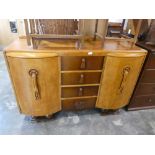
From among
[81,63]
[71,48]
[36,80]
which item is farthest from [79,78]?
[36,80]

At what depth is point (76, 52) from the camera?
1198mm

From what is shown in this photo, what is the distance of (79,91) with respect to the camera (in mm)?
1455

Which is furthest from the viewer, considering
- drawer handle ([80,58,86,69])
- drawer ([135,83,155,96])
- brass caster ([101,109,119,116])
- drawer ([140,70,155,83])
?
brass caster ([101,109,119,116])

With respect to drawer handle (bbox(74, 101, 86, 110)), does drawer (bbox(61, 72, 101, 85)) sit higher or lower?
higher

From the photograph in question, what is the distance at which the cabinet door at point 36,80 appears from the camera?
1133 mm

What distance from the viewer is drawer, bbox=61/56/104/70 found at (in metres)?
1.23

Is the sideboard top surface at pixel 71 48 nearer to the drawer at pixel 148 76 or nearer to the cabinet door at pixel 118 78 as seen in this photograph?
the cabinet door at pixel 118 78

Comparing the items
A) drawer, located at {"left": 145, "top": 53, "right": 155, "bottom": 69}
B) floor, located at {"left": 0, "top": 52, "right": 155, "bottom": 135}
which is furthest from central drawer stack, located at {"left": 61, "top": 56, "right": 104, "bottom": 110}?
drawer, located at {"left": 145, "top": 53, "right": 155, "bottom": 69}

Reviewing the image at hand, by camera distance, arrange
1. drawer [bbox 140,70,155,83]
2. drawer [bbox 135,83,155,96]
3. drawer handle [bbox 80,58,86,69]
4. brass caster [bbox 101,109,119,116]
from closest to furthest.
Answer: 1. drawer handle [bbox 80,58,86,69]
2. drawer [bbox 140,70,155,83]
3. drawer [bbox 135,83,155,96]
4. brass caster [bbox 101,109,119,116]

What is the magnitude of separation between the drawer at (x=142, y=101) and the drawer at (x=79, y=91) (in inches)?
24.1

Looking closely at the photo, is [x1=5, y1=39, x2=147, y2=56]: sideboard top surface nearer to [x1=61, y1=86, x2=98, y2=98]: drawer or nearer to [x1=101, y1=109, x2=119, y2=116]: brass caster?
[x1=61, y1=86, x2=98, y2=98]: drawer

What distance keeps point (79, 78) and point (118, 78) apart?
0.40m

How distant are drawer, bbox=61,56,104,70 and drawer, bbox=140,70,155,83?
22.1 inches
